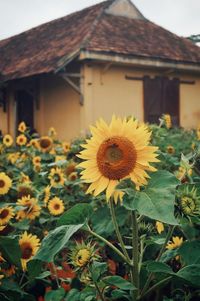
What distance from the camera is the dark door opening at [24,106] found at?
45.3 feet

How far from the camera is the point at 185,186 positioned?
1.30m

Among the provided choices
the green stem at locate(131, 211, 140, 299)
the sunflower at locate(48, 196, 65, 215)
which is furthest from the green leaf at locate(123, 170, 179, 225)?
the sunflower at locate(48, 196, 65, 215)

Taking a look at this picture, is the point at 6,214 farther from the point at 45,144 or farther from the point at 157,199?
the point at 45,144

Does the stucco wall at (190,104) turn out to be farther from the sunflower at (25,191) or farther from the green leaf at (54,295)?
the green leaf at (54,295)

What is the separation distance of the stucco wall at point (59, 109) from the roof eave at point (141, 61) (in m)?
1.21

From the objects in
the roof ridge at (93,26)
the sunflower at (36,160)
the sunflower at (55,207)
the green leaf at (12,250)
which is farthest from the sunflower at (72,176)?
the roof ridge at (93,26)

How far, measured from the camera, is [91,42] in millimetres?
11203

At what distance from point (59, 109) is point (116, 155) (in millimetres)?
11078

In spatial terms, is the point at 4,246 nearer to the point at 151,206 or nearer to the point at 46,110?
the point at 151,206

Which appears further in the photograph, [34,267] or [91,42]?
[91,42]

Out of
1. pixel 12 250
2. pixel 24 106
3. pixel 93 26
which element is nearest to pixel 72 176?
pixel 12 250

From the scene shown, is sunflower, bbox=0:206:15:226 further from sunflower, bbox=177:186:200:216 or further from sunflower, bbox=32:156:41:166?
sunflower, bbox=32:156:41:166

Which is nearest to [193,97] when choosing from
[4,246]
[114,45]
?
[114,45]

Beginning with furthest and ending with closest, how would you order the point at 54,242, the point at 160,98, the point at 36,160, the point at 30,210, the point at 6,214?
the point at 160,98, the point at 36,160, the point at 30,210, the point at 6,214, the point at 54,242
